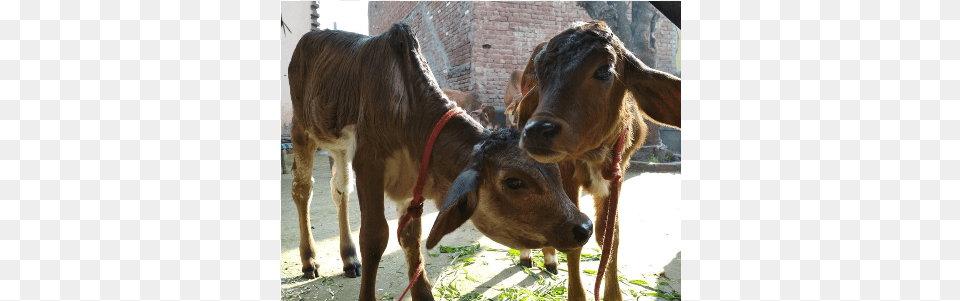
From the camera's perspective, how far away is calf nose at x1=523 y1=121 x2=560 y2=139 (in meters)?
1.95

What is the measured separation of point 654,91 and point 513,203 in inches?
36.1

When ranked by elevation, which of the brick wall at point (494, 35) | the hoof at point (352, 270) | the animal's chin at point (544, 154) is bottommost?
the hoof at point (352, 270)

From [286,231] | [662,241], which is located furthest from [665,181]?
[286,231]

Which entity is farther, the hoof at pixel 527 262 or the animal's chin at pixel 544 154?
the hoof at pixel 527 262

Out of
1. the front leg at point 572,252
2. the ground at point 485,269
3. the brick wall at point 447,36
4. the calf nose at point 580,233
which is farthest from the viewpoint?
the brick wall at point 447,36

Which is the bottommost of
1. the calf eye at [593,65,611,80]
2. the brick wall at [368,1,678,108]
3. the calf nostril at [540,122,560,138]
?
the calf nostril at [540,122,560,138]

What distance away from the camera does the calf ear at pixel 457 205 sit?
216 centimetres

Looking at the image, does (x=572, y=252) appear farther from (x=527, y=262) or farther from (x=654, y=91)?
(x=527, y=262)

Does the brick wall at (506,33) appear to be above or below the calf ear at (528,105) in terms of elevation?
above

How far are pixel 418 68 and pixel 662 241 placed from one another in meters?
3.12

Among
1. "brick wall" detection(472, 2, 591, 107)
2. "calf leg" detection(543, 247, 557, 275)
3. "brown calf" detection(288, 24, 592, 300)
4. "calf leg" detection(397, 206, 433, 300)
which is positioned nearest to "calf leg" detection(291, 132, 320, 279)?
"brown calf" detection(288, 24, 592, 300)

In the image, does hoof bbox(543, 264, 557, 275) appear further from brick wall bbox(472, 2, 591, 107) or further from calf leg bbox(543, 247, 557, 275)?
brick wall bbox(472, 2, 591, 107)

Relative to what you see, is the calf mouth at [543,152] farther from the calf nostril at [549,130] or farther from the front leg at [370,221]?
the front leg at [370,221]

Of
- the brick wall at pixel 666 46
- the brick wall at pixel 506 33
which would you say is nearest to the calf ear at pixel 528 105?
the brick wall at pixel 506 33
